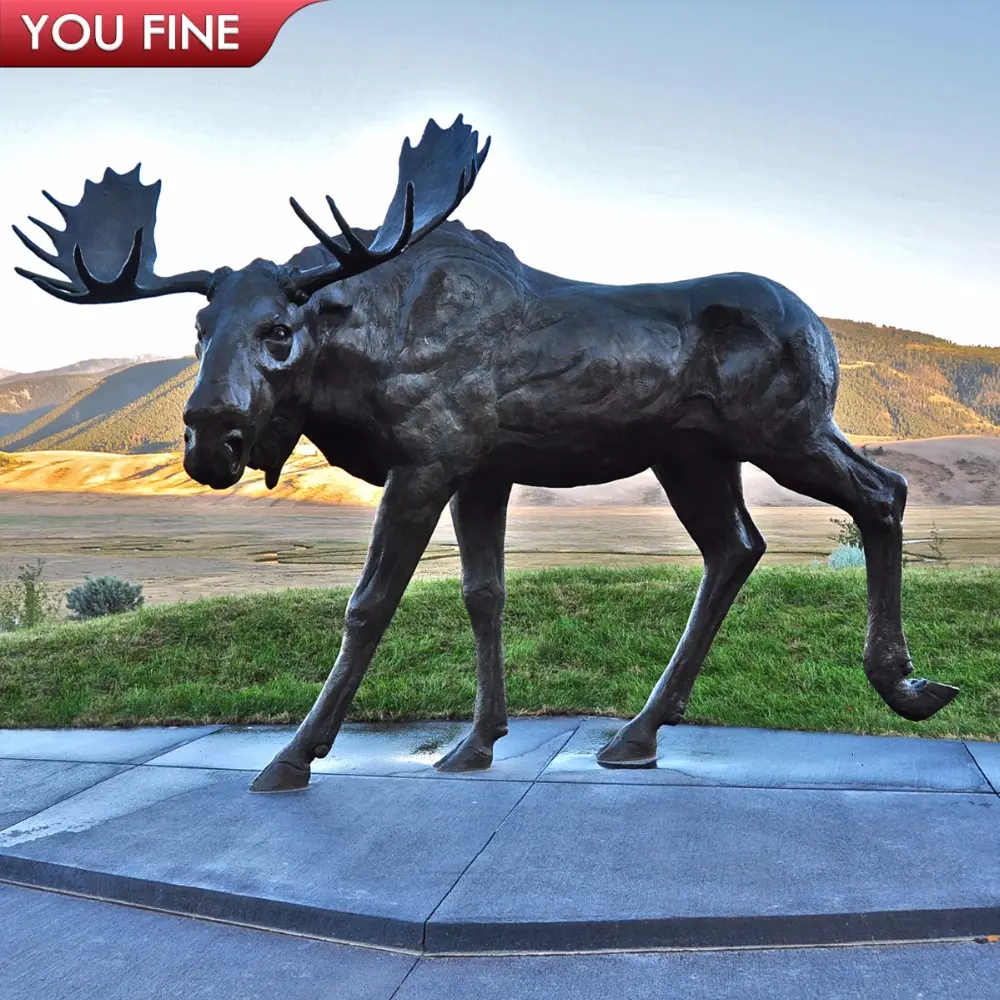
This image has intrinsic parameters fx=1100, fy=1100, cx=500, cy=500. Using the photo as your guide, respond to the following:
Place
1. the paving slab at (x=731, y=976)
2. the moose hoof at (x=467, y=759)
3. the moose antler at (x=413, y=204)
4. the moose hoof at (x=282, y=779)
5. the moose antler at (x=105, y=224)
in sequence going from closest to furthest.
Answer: the paving slab at (x=731, y=976) < the moose antler at (x=413, y=204) < the moose hoof at (x=282, y=779) < the moose hoof at (x=467, y=759) < the moose antler at (x=105, y=224)

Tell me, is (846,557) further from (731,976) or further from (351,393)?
(731,976)

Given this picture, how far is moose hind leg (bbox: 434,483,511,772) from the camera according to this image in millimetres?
4426

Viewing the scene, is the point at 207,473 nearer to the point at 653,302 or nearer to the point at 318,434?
the point at 318,434

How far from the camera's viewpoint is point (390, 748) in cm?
494

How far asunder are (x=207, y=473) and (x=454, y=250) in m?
1.28

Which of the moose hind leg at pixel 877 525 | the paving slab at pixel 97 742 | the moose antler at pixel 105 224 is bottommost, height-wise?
the paving slab at pixel 97 742

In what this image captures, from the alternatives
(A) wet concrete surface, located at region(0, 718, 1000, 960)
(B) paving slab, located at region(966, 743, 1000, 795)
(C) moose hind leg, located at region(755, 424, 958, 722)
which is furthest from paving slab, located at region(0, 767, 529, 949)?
(B) paving slab, located at region(966, 743, 1000, 795)

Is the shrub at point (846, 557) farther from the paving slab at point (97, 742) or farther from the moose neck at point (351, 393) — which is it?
the moose neck at point (351, 393)

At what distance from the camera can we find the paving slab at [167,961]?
2.66m

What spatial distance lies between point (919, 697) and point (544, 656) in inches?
120

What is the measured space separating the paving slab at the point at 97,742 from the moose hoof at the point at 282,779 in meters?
1.01

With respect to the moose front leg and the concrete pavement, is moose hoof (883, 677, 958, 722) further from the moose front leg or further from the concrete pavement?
the moose front leg

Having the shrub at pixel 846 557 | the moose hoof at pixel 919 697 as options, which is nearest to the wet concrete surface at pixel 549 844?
the moose hoof at pixel 919 697

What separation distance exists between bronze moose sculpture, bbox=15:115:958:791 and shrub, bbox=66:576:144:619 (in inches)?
299
